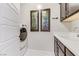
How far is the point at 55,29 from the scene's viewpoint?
5.68 feet

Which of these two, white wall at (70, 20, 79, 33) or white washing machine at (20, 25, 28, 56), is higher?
white wall at (70, 20, 79, 33)

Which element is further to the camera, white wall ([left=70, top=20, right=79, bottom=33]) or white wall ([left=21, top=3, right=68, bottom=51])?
white wall ([left=70, top=20, right=79, bottom=33])

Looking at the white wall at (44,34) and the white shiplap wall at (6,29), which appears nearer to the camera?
the white shiplap wall at (6,29)

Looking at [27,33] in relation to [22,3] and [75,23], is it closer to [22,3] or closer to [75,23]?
[22,3]

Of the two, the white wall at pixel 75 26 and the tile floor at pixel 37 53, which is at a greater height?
the white wall at pixel 75 26

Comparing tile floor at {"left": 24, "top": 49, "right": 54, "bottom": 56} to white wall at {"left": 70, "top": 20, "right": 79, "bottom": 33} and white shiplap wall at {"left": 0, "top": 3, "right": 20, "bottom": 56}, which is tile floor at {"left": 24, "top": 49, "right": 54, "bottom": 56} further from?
white wall at {"left": 70, "top": 20, "right": 79, "bottom": 33}

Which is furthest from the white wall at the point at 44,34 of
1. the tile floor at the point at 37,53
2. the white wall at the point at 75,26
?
the white wall at the point at 75,26

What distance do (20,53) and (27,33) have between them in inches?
11.5

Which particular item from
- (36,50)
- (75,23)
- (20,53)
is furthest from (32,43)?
(75,23)

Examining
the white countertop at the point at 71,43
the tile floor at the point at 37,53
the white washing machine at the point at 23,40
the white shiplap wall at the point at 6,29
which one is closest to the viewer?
the white countertop at the point at 71,43

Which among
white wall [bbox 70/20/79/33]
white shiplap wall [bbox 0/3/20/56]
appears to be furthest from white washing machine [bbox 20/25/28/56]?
white wall [bbox 70/20/79/33]

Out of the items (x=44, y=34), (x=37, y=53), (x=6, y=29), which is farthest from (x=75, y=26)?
(x=6, y=29)

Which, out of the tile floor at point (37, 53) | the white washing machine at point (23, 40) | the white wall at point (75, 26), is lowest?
the tile floor at point (37, 53)

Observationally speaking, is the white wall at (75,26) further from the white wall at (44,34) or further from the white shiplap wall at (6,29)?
the white shiplap wall at (6,29)
